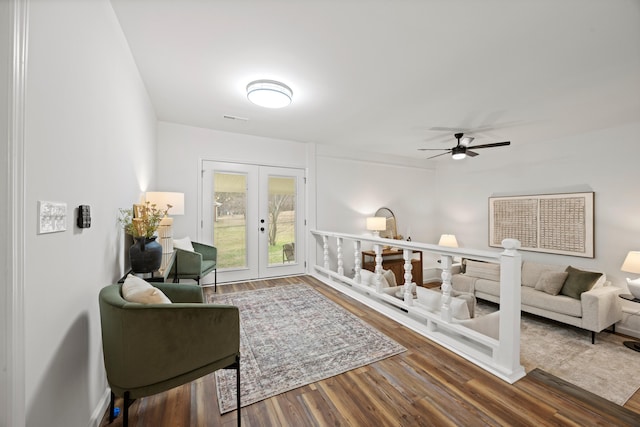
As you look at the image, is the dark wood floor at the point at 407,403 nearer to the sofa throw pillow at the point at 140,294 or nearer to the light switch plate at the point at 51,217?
the sofa throw pillow at the point at 140,294

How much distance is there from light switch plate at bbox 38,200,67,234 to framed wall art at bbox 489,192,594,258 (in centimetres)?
586

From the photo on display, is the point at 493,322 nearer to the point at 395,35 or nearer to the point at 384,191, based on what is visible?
the point at 395,35

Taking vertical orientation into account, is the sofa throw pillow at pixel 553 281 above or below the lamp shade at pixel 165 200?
below

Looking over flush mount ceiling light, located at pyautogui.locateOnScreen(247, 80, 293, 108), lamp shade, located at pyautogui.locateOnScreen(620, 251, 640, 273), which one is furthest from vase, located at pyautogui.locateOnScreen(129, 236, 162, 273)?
lamp shade, located at pyautogui.locateOnScreen(620, 251, 640, 273)

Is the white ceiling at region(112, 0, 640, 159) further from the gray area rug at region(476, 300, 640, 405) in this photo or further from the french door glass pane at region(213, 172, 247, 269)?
the gray area rug at region(476, 300, 640, 405)

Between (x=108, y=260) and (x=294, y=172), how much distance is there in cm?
333

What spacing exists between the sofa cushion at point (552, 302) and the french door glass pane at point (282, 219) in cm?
367

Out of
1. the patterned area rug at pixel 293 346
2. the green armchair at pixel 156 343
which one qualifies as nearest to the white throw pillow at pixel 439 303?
the patterned area rug at pixel 293 346

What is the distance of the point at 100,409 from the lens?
1.51m

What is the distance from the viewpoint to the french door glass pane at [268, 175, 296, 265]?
4.57m

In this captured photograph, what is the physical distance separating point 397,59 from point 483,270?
12.4 ft

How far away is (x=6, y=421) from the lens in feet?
2.56

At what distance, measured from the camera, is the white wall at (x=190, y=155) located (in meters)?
3.84

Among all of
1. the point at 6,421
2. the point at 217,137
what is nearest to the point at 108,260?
the point at 6,421
